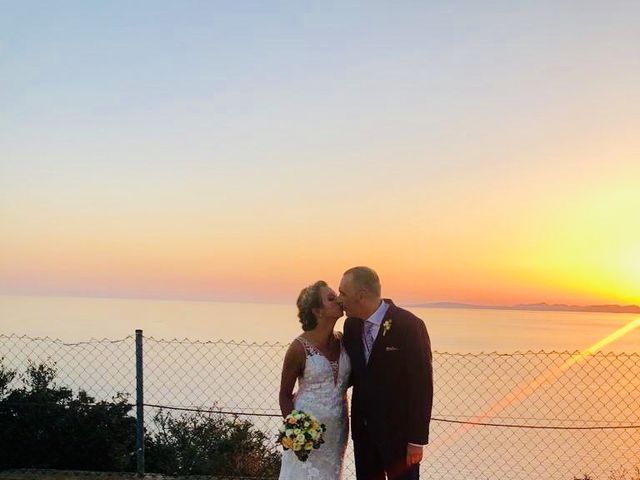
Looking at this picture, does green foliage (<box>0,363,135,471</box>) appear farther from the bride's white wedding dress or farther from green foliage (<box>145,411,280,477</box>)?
the bride's white wedding dress

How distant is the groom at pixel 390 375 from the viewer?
163 inches

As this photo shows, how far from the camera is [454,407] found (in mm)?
18984

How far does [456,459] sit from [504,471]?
36.4 inches

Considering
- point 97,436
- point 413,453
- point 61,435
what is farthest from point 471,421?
point 413,453

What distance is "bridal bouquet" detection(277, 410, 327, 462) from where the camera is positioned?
408 centimetres

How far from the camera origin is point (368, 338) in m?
4.27

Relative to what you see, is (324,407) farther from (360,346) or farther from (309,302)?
(309,302)

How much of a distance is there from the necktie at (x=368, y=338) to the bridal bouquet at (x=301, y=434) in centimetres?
51

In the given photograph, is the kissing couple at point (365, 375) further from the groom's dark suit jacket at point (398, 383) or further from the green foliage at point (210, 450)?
the green foliage at point (210, 450)

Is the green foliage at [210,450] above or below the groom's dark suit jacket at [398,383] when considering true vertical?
below

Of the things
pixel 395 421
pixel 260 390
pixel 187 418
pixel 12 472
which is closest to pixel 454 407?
pixel 260 390

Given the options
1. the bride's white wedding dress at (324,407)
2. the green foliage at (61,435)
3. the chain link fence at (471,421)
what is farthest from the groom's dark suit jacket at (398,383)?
the green foliage at (61,435)

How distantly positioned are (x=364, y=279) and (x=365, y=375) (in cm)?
58

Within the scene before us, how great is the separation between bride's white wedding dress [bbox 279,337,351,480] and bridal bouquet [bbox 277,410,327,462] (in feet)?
0.53
